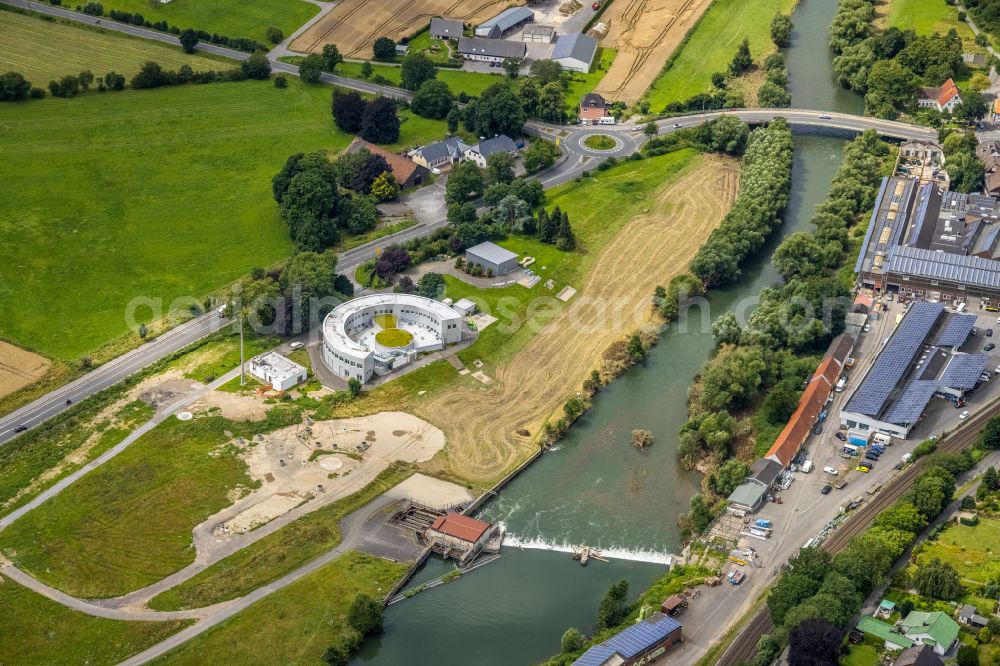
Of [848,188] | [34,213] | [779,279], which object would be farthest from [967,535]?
[34,213]

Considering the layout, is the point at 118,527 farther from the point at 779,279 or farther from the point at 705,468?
the point at 779,279

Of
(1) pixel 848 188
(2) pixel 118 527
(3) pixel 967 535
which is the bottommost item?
(2) pixel 118 527

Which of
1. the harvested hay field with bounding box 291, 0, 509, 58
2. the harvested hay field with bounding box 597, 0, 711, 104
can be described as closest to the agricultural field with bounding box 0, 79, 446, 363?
the harvested hay field with bounding box 291, 0, 509, 58

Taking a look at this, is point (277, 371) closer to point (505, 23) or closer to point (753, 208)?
point (753, 208)

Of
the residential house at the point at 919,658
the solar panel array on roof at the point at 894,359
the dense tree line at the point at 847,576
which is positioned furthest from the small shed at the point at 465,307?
the residential house at the point at 919,658

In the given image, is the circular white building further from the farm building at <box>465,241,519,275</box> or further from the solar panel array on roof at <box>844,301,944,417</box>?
the solar panel array on roof at <box>844,301,944,417</box>

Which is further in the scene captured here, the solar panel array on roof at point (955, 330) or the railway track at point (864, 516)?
the solar panel array on roof at point (955, 330)

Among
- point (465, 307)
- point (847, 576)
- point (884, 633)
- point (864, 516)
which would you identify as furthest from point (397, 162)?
point (884, 633)

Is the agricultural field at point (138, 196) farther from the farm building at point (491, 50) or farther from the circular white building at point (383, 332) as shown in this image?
the farm building at point (491, 50)
